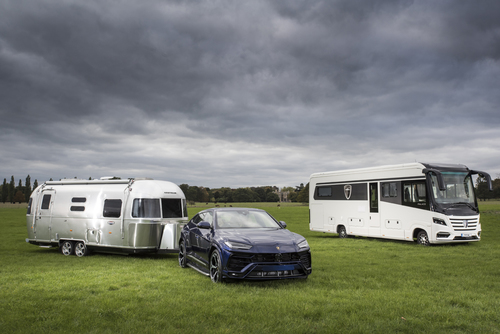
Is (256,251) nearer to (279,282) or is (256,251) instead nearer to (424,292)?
(279,282)

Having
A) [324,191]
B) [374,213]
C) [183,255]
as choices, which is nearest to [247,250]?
[183,255]

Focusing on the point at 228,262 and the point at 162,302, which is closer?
the point at 162,302

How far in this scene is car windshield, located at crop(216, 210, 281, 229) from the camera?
9633 mm

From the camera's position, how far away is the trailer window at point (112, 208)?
1395cm

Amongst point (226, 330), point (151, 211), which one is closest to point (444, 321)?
point (226, 330)

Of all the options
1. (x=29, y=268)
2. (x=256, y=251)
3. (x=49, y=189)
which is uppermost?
(x=49, y=189)

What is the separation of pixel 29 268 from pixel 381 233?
14263 millimetres

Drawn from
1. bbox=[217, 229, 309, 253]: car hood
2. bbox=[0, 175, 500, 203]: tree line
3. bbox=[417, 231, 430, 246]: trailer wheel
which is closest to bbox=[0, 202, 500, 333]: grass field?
bbox=[217, 229, 309, 253]: car hood

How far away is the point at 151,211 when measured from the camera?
13.7m

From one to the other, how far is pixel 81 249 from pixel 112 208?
7.38ft

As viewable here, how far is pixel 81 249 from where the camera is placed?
1486 cm

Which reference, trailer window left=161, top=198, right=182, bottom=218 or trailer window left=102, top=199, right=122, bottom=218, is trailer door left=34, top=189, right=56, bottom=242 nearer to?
trailer window left=102, top=199, right=122, bottom=218

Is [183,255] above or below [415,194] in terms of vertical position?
below

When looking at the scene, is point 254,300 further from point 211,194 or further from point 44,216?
point 211,194
